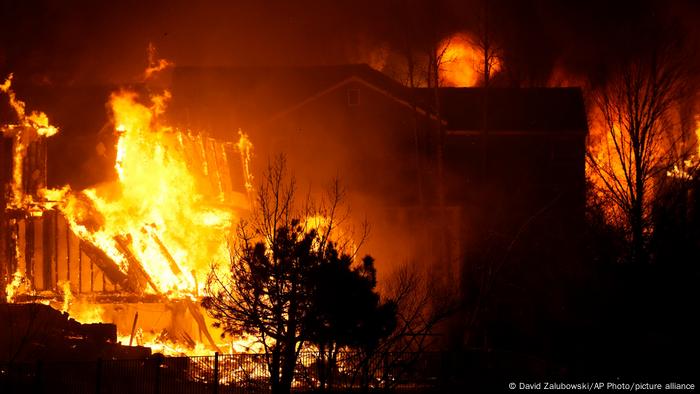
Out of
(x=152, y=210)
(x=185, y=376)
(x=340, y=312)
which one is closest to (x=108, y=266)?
(x=152, y=210)

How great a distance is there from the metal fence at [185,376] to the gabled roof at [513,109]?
20280 millimetres

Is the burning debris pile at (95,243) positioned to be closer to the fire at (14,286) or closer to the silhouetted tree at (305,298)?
the fire at (14,286)

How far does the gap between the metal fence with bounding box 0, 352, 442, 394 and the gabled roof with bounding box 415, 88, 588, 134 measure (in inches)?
798

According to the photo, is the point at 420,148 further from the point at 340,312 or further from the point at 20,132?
the point at 340,312

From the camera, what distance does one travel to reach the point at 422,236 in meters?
27.7

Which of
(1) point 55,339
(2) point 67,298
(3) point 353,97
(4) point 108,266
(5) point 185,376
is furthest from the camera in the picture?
(3) point 353,97

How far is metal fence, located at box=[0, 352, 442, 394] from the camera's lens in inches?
610

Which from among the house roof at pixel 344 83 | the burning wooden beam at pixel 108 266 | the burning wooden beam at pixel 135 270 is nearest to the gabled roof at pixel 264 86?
the house roof at pixel 344 83

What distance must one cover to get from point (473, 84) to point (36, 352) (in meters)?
35.3

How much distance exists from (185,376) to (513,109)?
2608 cm

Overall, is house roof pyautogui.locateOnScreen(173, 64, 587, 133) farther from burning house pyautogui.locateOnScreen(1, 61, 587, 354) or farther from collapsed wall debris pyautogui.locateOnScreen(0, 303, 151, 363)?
collapsed wall debris pyautogui.locateOnScreen(0, 303, 151, 363)

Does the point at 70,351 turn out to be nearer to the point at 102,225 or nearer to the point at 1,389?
the point at 1,389

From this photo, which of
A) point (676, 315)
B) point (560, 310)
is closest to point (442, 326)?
point (560, 310)

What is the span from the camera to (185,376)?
16938mm
